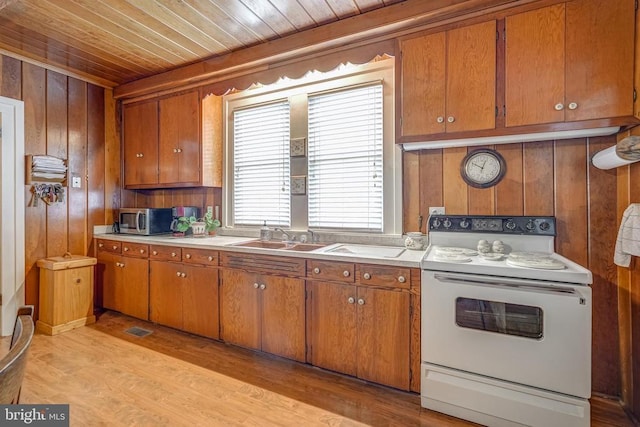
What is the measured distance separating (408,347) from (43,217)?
141 inches

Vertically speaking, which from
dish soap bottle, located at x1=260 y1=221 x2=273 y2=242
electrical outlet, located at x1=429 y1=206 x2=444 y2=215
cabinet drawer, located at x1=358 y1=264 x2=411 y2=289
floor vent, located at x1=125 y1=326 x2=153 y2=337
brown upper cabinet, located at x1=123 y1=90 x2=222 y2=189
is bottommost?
floor vent, located at x1=125 y1=326 x2=153 y2=337

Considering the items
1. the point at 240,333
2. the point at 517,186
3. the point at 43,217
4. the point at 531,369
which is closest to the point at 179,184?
the point at 43,217

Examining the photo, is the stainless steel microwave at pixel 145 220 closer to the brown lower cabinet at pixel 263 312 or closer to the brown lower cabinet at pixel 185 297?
the brown lower cabinet at pixel 185 297

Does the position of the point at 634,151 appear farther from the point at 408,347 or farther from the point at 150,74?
the point at 150,74

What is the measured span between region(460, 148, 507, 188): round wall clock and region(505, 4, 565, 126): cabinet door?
0.33 metres

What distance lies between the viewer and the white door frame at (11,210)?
9.27ft

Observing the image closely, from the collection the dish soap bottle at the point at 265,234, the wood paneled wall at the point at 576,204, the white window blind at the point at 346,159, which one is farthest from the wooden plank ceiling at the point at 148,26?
the dish soap bottle at the point at 265,234

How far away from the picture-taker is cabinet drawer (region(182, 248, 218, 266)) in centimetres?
268

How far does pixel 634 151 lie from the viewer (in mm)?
1502

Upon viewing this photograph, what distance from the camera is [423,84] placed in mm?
2129

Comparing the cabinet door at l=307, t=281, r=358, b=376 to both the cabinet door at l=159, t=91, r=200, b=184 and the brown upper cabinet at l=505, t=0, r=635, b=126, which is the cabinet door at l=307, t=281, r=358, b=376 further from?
the cabinet door at l=159, t=91, r=200, b=184

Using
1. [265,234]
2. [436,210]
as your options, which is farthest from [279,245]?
[436,210]

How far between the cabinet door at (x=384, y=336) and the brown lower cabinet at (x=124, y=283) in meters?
2.22

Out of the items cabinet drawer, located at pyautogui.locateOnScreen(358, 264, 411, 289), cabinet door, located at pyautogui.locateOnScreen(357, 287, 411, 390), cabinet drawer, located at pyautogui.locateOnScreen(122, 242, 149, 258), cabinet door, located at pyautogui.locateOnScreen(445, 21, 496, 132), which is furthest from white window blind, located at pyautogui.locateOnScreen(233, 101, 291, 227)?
cabinet door, located at pyautogui.locateOnScreen(445, 21, 496, 132)
